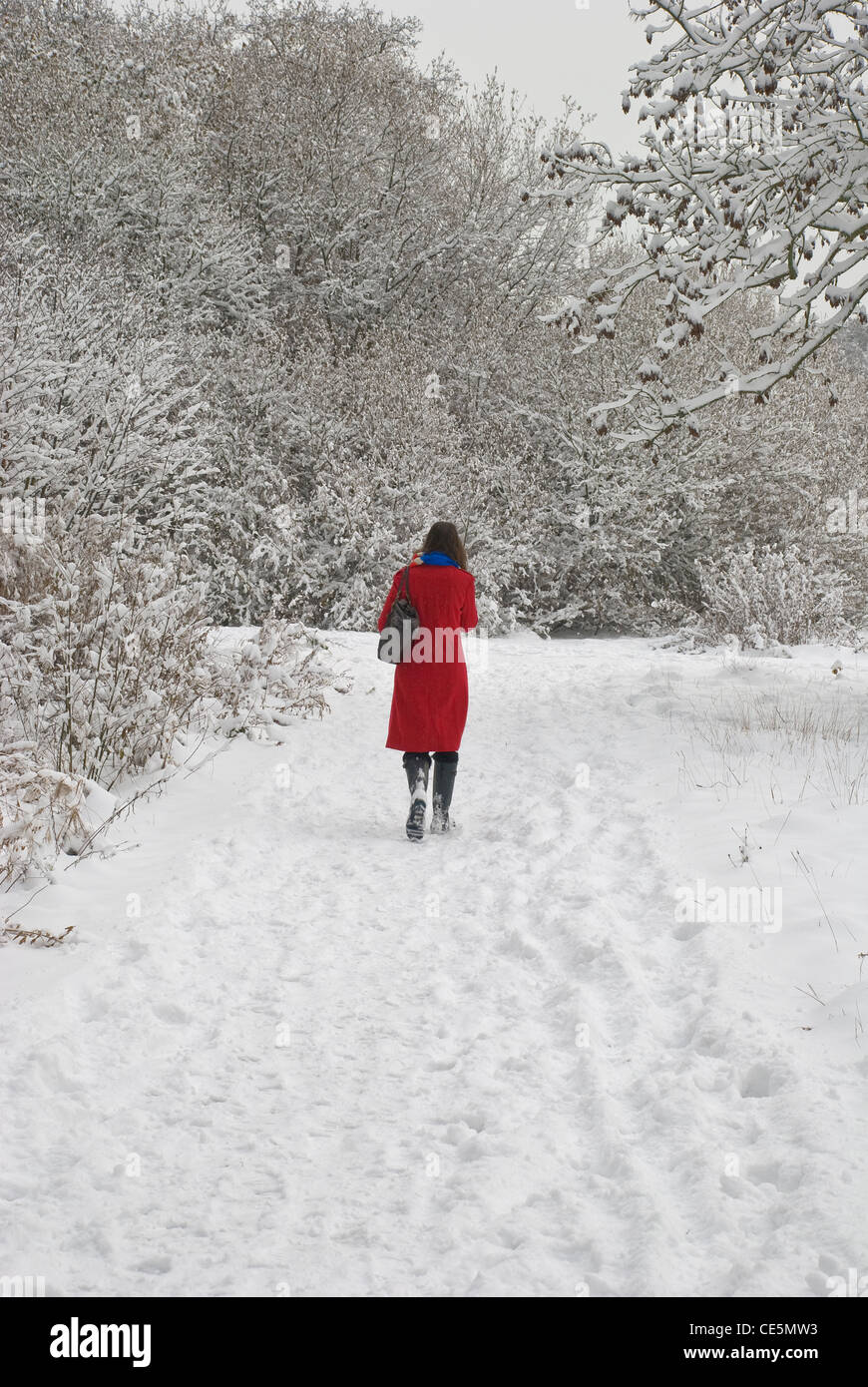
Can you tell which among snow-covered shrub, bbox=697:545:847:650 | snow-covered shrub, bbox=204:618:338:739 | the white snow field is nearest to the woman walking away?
the white snow field

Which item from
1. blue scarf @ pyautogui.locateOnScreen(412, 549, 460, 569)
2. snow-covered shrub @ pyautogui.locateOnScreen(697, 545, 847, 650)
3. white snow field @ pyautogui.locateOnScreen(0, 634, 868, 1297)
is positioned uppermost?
blue scarf @ pyautogui.locateOnScreen(412, 549, 460, 569)

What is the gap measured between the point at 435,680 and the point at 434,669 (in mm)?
68

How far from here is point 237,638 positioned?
34.2 feet

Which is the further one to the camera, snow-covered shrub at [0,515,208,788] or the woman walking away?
the woman walking away

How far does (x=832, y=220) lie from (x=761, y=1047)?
21.0 ft

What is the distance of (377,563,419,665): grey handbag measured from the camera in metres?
6.28

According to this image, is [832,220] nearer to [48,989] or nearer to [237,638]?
[237,638]

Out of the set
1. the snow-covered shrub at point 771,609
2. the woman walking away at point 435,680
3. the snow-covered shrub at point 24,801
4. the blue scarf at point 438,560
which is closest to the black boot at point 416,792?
the woman walking away at point 435,680

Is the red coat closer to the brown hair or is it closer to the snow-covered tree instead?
the brown hair

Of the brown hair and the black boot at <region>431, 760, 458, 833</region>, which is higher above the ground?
the brown hair

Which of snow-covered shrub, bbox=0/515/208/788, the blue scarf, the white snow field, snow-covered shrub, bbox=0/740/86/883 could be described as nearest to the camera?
the white snow field

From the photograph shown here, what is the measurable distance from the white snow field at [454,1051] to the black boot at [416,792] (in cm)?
12

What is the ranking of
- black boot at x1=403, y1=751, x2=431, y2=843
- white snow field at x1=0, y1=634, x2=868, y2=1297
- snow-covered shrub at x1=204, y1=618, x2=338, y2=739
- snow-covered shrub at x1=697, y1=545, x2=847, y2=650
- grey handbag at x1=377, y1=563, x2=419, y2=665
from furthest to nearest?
snow-covered shrub at x1=697, y1=545, x2=847, y2=650
snow-covered shrub at x1=204, y1=618, x2=338, y2=739
grey handbag at x1=377, y1=563, x2=419, y2=665
black boot at x1=403, y1=751, x2=431, y2=843
white snow field at x1=0, y1=634, x2=868, y2=1297
